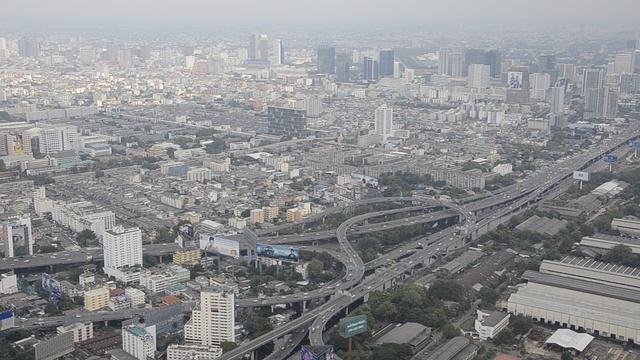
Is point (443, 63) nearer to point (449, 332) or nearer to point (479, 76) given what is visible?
point (479, 76)

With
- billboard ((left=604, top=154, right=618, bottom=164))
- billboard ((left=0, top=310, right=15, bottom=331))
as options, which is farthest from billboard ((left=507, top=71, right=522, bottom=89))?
billboard ((left=0, top=310, right=15, bottom=331))

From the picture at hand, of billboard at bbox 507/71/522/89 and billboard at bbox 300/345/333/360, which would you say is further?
billboard at bbox 507/71/522/89

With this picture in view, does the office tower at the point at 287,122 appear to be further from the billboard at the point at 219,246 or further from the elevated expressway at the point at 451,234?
the billboard at the point at 219,246

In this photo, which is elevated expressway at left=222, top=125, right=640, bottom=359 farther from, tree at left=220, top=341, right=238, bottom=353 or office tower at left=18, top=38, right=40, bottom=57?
office tower at left=18, top=38, right=40, bottom=57

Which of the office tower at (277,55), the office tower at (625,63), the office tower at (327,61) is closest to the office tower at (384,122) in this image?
the office tower at (327,61)

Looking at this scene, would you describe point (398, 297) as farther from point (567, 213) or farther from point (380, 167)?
point (380, 167)

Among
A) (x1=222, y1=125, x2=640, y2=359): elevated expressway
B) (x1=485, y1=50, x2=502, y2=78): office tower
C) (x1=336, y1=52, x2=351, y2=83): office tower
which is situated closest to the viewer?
(x1=222, y1=125, x2=640, y2=359): elevated expressway
